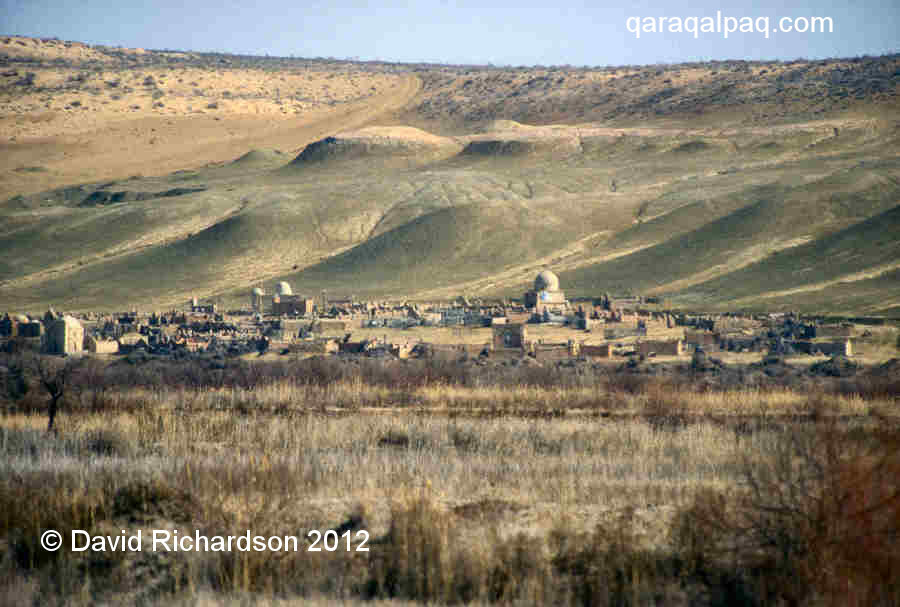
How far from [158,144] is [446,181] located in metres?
46.1

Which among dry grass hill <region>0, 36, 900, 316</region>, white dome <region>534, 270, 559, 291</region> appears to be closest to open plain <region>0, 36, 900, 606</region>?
dry grass hill <region>0, 36, 900, 316</region>

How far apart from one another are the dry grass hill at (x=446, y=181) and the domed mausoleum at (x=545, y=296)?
5328 millimetres

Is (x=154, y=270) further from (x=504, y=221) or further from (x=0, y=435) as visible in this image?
(x=0, y=435)

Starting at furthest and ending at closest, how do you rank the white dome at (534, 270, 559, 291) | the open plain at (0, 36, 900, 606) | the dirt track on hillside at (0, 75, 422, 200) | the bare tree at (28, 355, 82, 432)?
the dirt track on hillside at (0, 75, 422, 200) → the white dome at (534, 270, 559, 291) → the bare tree at (28, 355, 82, 432) → the open plain at (0, 36, 900, 606)

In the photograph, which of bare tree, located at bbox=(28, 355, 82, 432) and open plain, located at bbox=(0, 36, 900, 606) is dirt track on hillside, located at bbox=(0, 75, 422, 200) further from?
bare tree, located at bbox=(28, 355, 82, 432)

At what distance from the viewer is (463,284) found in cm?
6875

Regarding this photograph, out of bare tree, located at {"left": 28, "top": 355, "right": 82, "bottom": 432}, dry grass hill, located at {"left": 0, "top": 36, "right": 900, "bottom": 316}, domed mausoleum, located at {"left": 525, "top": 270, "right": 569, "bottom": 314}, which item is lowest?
bare tree, located at {"left": 28, "top": 355, "right": 82, "bottom": 432}

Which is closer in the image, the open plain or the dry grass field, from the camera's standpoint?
the dry grass field

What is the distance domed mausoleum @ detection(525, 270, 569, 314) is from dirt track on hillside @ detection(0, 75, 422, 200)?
68.1m

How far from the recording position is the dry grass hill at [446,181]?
6756 centimetres

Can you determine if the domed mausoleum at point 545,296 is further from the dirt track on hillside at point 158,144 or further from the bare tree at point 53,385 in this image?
the dirt track on hillside at point 158,144

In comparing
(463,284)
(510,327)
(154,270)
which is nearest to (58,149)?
(154,270)

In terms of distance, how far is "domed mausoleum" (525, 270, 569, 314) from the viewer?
51.0 metres

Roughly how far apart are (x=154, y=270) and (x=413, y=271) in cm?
1797
